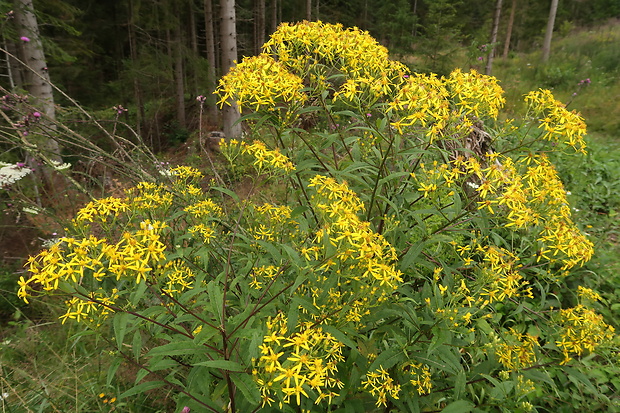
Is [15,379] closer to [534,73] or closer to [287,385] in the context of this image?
[287,385]

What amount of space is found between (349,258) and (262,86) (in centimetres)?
109

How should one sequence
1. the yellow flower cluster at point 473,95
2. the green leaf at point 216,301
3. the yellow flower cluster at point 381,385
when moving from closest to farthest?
the green leaf at point 216,301 → the yellow flower cluster at point 381,385 → the yellow flower cluster at point 473,95

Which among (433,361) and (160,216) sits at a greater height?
(160,216)

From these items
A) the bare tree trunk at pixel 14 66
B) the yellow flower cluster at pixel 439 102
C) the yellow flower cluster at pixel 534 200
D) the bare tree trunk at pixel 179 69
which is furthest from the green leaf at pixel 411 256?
the bare tree trunk at pixel 179 69

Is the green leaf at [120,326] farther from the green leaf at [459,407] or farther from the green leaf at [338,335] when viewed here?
the green leaf at [459,407]

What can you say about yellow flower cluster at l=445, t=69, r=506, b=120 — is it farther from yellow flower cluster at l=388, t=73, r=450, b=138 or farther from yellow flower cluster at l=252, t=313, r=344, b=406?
yellow flower cluster at l=252, t=313, r=344, b=406

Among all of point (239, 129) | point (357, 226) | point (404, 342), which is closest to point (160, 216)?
point (357, 226)

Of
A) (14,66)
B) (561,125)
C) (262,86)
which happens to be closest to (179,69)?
(14,66)

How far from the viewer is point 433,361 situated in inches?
76.0

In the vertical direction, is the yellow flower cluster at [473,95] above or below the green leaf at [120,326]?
above

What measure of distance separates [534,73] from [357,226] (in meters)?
19.1

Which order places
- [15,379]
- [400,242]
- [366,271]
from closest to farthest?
1. [366,271]
2. [400,242]
3. [15,379]

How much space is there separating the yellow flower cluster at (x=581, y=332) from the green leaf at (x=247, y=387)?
1.88 meters

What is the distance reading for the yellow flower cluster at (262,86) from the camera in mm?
2049
